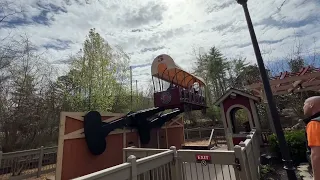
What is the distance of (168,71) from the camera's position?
11.5 meters

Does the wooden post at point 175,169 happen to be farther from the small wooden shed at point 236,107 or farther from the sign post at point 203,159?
the small wooden shed at point 236,107

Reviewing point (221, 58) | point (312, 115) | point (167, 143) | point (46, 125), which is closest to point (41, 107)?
point (46, 125)

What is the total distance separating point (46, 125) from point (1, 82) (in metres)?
4.89

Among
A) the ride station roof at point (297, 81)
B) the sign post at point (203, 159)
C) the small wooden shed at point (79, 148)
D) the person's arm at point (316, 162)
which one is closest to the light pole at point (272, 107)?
the sign post at point (203, 159)

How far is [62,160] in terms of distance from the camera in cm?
635

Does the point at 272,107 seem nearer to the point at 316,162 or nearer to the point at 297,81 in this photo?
the point at 316,162

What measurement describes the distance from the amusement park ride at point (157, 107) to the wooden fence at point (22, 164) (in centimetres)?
329

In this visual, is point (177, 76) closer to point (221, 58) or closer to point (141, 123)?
point (141, 123)

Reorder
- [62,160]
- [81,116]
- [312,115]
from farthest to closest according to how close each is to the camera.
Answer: [81,116]
[62,160]
[312,115]

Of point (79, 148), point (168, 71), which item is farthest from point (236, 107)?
point (79, 148)

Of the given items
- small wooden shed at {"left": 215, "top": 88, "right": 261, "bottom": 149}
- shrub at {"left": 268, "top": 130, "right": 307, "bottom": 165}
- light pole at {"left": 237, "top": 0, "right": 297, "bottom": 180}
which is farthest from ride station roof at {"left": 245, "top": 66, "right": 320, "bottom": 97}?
light pole at {"left": 237, "top": 0, "right": 297, "bottom": 180}

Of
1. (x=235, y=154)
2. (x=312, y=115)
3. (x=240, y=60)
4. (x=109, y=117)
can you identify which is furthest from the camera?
(x=240, y=60)

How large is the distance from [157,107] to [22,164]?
709 cm

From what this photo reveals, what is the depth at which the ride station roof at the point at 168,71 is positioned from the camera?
10477 mm
